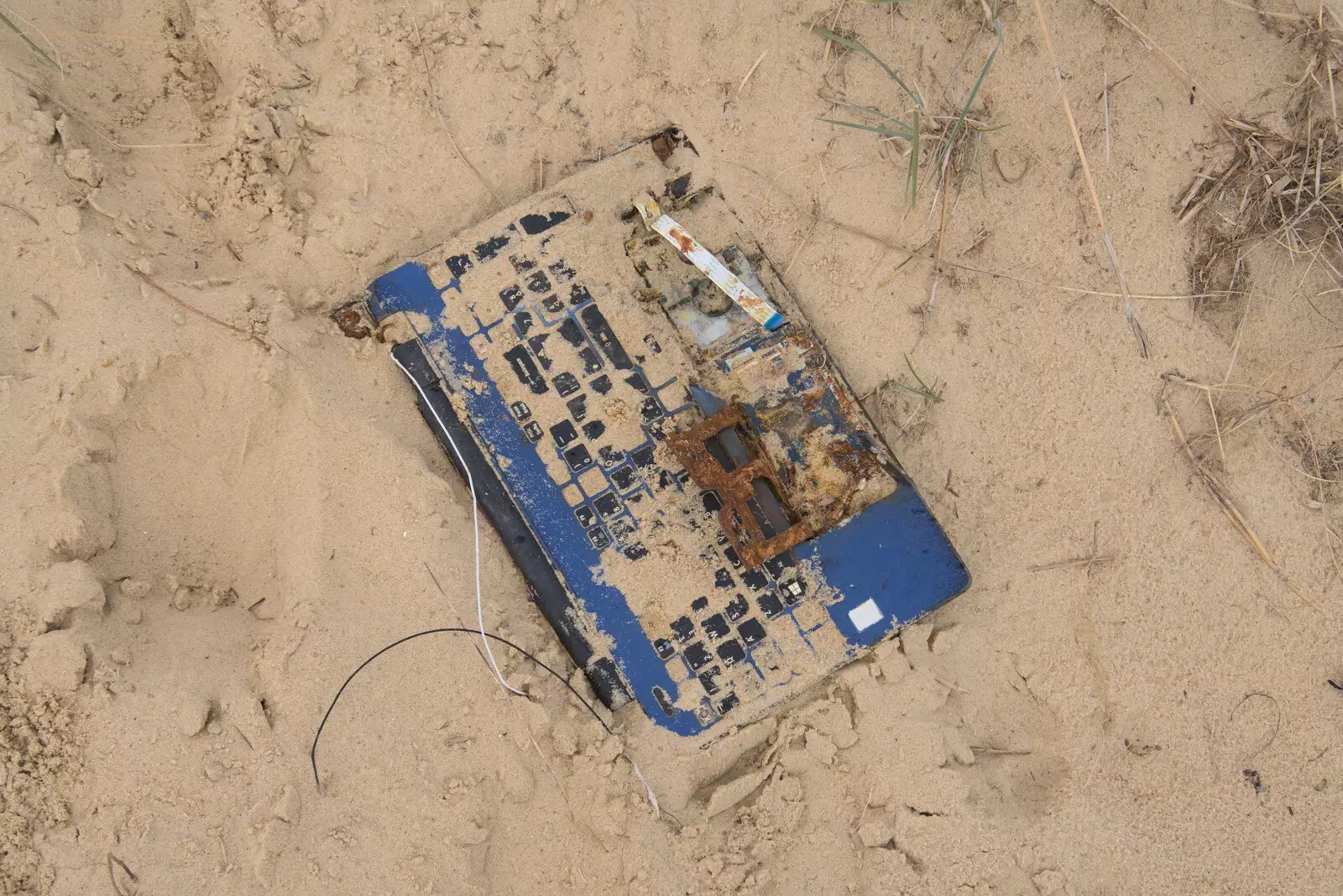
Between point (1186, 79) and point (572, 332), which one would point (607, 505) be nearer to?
point (572, 332)

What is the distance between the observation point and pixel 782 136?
8.18 ft

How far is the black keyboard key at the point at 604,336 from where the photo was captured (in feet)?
7.60

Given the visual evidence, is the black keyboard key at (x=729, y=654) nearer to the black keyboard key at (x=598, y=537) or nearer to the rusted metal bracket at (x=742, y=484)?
the rusted metal bracket at (x=742, y=484)

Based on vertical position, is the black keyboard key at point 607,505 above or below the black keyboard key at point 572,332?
below

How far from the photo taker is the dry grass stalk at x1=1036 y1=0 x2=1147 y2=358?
8.09ft

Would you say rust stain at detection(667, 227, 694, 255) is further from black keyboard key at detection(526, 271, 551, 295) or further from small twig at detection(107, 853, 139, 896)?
small twig at detection(107, 853, 139, 896)

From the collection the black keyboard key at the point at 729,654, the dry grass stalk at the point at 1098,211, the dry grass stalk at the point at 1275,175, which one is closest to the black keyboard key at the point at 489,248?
the black keyboard key at the point at 729,654

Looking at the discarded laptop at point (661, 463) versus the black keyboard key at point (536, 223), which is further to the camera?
the black keyboard key at point (536, 223)

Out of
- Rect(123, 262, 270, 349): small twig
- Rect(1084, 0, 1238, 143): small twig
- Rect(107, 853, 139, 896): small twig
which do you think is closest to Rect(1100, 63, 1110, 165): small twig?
Rect(1084, 0, 1238, 143): small twig

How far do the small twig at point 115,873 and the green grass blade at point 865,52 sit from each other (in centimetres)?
269

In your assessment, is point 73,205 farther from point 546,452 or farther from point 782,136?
point 782,136

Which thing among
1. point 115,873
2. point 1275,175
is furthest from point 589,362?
point 1275,175

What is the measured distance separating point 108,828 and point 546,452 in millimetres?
1290

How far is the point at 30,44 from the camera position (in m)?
2.25
